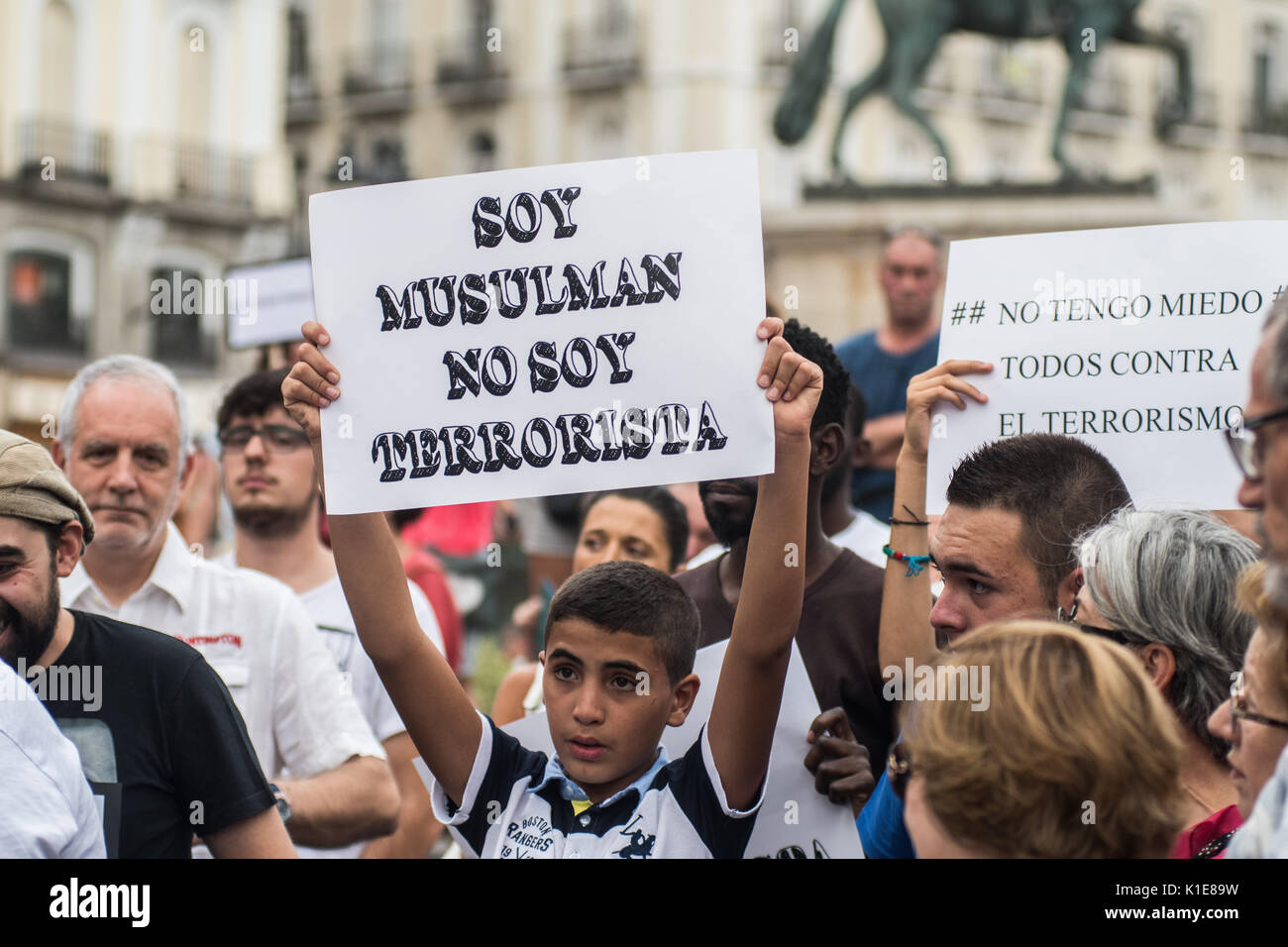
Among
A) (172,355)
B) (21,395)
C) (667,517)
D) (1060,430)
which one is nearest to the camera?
(1060,430)

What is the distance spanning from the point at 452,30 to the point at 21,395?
15.0 m

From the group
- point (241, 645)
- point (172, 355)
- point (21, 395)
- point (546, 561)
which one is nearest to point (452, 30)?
point (172, 355)

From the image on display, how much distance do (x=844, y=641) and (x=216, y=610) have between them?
1.45 metres

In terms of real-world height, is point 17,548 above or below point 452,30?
below

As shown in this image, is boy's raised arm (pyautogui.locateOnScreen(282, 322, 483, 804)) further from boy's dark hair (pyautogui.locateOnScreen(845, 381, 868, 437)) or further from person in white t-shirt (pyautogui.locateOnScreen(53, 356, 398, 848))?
boy's dark hair (pyautogui.locateOnScreen(845, 381, 868, 437))

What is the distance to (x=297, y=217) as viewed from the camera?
3002 centimetres

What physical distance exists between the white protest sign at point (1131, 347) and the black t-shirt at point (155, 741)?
144 centimetres

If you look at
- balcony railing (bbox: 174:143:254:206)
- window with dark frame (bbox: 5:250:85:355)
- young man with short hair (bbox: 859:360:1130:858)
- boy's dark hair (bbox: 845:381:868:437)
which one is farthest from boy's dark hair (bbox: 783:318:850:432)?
balcony railing (bbox: 174:143:254:206)

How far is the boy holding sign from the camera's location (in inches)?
116

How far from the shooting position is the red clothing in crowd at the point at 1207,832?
8.97 ft

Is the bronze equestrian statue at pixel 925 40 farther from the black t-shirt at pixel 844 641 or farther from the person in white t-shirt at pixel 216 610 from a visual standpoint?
the black t-shirt at pixel 844 641

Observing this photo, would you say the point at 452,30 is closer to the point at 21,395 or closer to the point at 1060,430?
the point at 21,395

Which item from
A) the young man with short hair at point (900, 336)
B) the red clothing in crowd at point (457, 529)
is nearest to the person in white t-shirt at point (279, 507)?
the young man with short hair at point (900, 336)
